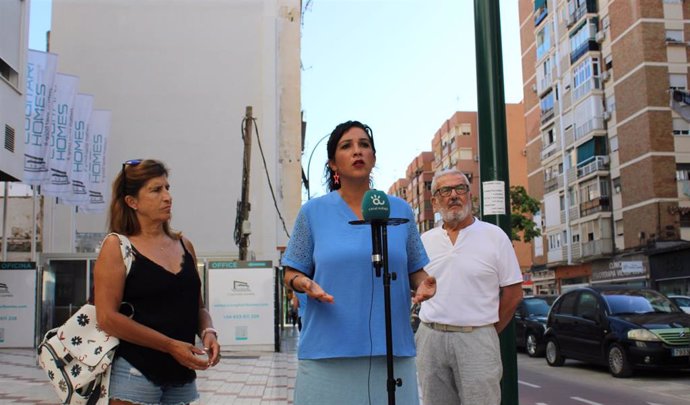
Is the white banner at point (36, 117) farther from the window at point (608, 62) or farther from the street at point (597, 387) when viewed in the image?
→ the window at point (608, 62)

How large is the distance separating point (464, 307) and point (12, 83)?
20295 millimetres

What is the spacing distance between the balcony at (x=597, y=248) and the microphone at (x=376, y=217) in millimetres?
45947

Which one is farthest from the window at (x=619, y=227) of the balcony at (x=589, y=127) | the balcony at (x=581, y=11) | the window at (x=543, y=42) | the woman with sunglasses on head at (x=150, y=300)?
the woman with sunglasses on head at (x=150, y=300)

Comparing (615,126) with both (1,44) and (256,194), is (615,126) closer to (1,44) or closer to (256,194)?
(256,194)

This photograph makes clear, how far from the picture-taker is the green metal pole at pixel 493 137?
5414 millimetres

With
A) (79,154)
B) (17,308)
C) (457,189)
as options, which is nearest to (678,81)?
(79,154)

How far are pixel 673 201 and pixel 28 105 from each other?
33308 millimetres

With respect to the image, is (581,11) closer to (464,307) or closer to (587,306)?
(587,306)

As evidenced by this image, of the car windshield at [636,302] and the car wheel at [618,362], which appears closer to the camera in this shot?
the car wheel at [618,362]

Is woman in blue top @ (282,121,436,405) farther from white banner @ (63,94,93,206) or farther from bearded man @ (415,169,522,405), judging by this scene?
white banner @ (63,94,93,206)

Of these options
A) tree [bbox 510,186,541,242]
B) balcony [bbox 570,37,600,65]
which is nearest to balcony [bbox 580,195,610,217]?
tree [bbox 510,186,541,242]

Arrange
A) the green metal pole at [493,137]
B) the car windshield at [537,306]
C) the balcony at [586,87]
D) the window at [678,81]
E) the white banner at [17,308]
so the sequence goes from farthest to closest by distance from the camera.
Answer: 1. the balcony at [586,87]
2. the window at [678,81]
3. the white banner at [17,308]
4. the car windshield at [537,306]
5. the green metal pole at [493,137]

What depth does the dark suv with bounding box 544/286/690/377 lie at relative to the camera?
12.2 meters

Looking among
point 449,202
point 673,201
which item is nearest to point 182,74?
point 673,201
